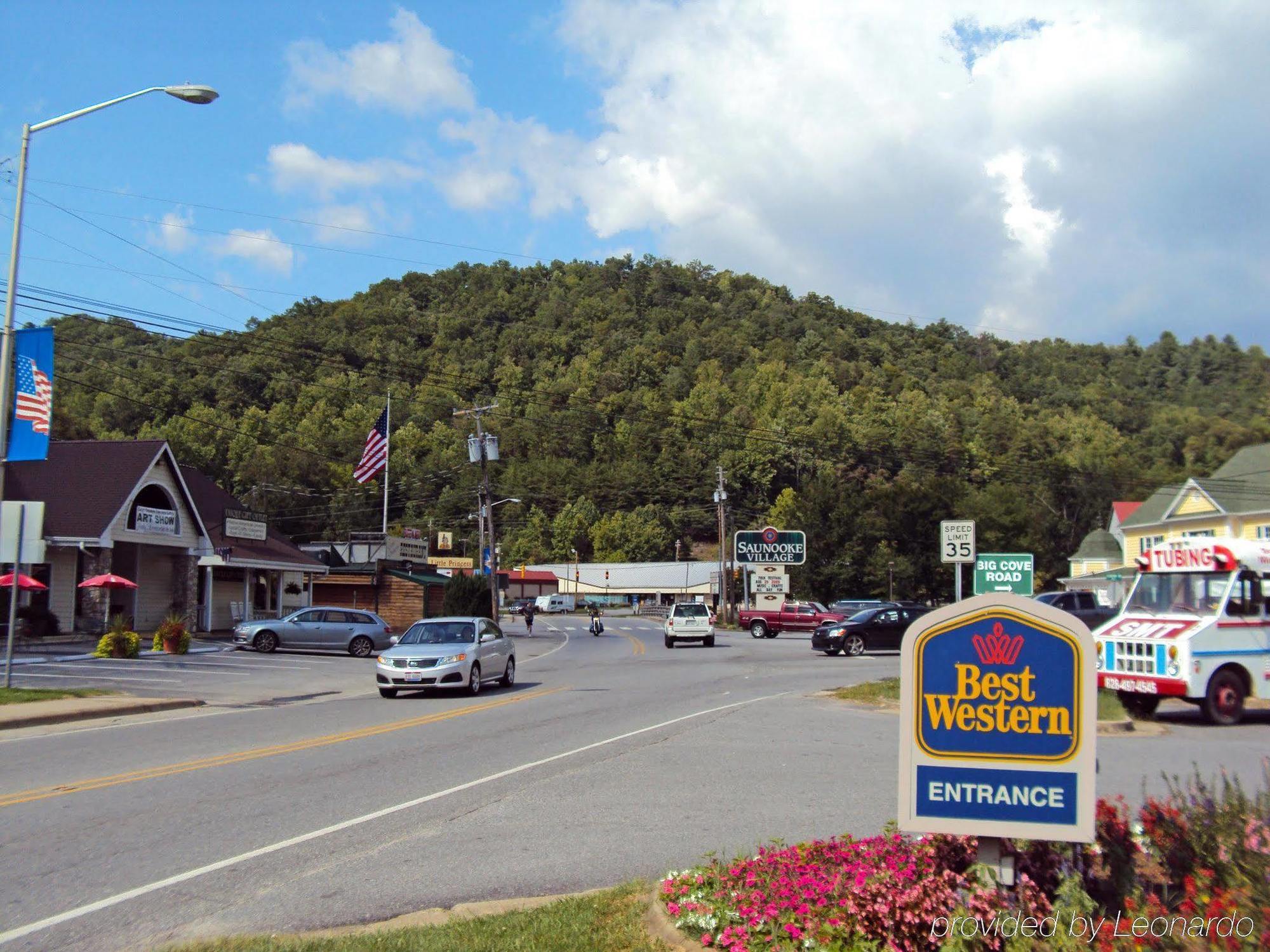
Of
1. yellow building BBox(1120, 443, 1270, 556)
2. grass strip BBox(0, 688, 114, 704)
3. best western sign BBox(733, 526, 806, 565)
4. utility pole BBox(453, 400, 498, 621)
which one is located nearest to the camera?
grass strip BBox(0, 688, 114, 704)

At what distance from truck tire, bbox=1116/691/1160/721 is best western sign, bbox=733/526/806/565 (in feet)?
146

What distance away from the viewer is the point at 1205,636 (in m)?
15.3

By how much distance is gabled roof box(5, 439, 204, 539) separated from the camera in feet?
110

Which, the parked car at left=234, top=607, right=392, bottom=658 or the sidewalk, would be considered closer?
the sidewalk

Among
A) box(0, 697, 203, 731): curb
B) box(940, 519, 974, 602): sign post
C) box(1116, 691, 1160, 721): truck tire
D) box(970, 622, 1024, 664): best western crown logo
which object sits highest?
box(940, 519, 974, 602): sign post

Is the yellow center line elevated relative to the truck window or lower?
→ lower

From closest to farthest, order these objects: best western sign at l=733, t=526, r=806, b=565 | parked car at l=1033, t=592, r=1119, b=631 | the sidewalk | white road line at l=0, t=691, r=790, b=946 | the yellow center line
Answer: white road line at l=0, t=691, r=790, b=946
the yellow center line
the sidewalk
parked car at l=1033, t=592, r=1119, b=631
best western sign at l=733, t=526, r=806, b=565

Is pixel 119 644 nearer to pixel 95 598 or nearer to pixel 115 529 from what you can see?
pixel 115 529

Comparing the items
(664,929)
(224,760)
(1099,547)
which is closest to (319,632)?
(224,760)

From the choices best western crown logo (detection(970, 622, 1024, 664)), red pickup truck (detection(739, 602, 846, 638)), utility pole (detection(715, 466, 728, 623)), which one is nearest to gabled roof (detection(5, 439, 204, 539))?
red pickup truck (detection(739, 602, 846, 638))

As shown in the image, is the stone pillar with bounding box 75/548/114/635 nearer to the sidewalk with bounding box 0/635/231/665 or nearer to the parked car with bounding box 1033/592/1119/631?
the sidewalk with bounding box 0/635/231/665

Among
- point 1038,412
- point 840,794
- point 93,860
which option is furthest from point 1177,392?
A: point 93,860

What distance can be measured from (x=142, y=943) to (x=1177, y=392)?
38439 millimetres

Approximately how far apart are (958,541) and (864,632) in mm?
16564
